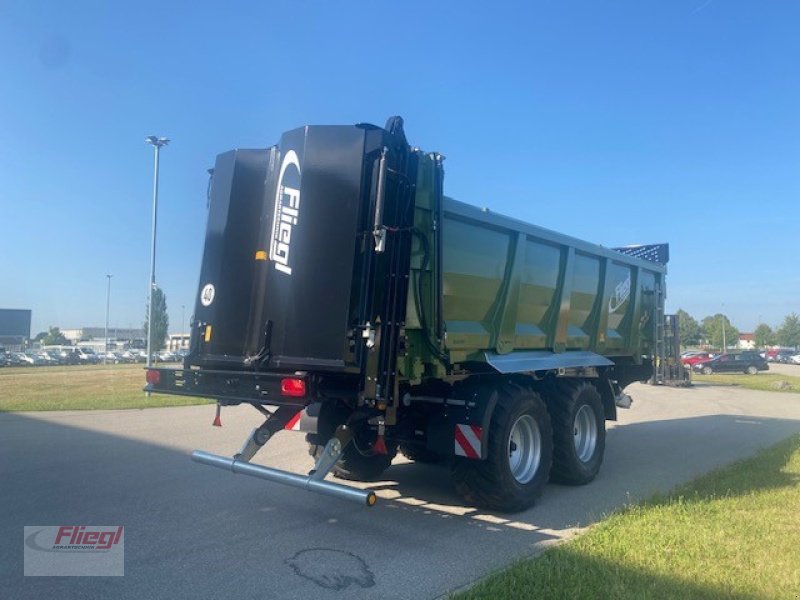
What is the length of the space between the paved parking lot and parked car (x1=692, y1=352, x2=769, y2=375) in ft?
107

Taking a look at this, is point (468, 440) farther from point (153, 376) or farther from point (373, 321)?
point (153, 376)

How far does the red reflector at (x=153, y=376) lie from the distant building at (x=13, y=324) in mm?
106392

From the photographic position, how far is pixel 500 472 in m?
6.27

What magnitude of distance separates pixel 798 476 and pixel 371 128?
7.08 metres

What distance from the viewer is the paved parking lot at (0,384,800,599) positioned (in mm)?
4457

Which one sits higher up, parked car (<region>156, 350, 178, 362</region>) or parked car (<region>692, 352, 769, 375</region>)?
parked car (<region>692, 352, 769, 375</region>)

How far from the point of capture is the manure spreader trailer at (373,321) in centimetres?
535

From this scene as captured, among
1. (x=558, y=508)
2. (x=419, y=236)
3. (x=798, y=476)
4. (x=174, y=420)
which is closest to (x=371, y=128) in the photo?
(x=419, y=236)

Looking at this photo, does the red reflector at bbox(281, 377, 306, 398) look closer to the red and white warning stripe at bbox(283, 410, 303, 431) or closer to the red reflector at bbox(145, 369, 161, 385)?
the red and white warning stripe at bbox(283, 410, 303, 431)

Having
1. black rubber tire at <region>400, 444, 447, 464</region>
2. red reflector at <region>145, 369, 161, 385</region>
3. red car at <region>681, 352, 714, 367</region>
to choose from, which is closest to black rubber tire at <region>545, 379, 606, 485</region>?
black rubber tire at <region>400, 444, 447, 464</region>

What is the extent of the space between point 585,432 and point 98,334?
6972 inches

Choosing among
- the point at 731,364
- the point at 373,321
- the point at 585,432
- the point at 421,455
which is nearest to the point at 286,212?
the point at 373,321

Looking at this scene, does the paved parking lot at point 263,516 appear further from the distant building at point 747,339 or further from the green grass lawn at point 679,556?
the distant building at point 747,339

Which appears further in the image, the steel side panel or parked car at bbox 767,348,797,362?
parked car at bbox 767,348,797,362
